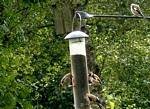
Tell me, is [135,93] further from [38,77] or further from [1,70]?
[1,70]

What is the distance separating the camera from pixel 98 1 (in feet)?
30.8

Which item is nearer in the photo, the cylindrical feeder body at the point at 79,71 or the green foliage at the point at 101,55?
the cylindrical feeder body at the point at 79,71

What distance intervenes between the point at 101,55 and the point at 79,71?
6670mm

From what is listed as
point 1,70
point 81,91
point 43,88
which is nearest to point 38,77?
point 43,88

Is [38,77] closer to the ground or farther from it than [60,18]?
closer to the ground

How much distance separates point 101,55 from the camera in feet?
33.4

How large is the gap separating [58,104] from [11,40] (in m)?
5.89

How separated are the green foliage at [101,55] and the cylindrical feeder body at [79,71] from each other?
3.74 meters

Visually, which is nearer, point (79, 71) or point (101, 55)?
point (79, 71)

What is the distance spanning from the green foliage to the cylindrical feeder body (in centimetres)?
374

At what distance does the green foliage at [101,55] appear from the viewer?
9.04m

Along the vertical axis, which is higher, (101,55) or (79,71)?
(79,71)

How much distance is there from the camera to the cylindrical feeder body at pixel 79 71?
11.1 feet

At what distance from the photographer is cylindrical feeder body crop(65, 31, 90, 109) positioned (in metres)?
3.39
